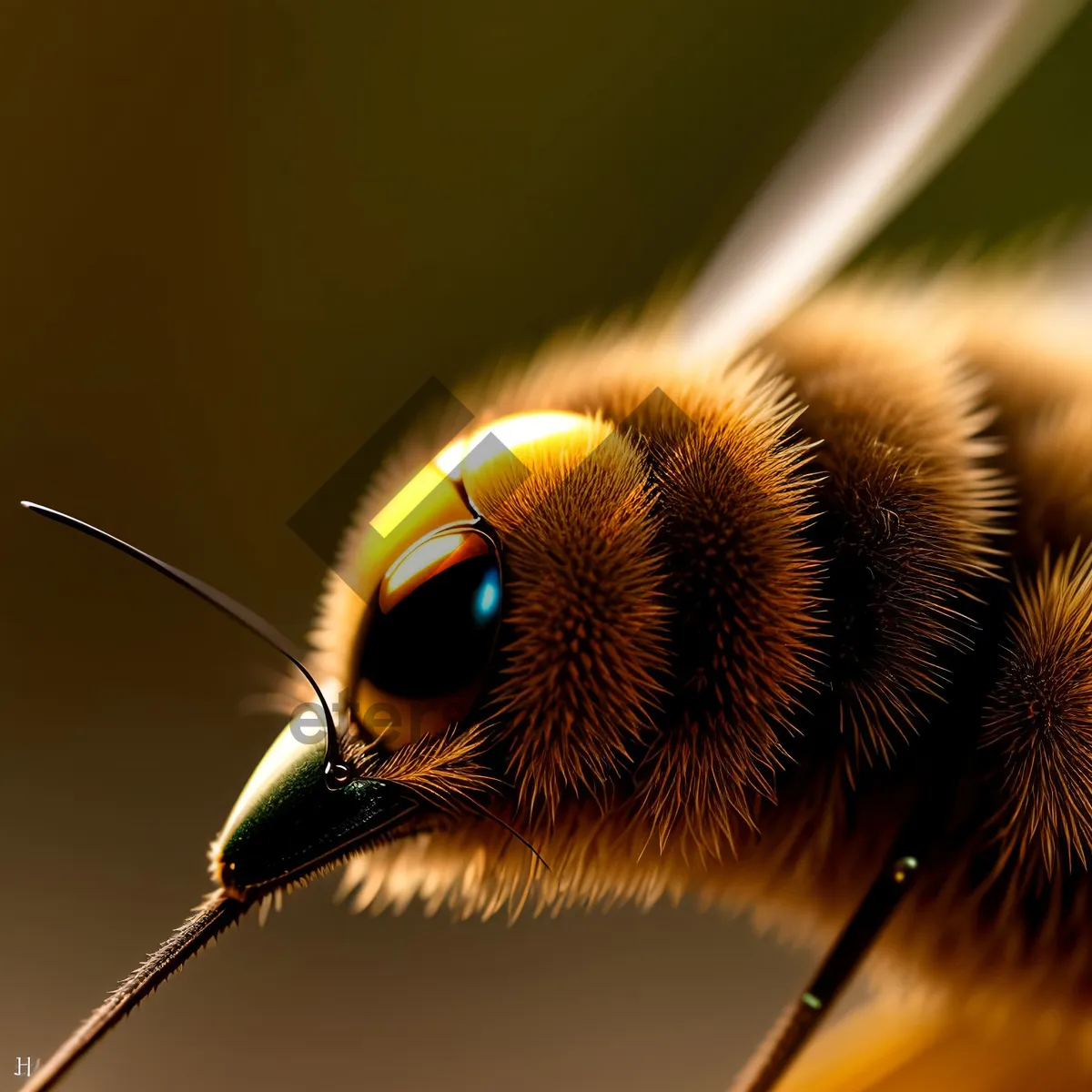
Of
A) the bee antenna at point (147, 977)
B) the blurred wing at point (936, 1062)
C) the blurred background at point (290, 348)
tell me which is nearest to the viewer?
the bee antenna at point (147, 977)

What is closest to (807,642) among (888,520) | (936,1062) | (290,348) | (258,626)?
(888,520)

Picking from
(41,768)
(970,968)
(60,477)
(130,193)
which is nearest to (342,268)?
(130,193)

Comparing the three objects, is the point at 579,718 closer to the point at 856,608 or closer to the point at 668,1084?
the point at 856,608

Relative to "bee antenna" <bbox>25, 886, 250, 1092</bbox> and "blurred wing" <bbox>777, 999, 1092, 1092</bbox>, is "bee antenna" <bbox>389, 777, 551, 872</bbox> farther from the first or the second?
"blurred wing" <bbox>777, 999, 1092, 1092</bbox>

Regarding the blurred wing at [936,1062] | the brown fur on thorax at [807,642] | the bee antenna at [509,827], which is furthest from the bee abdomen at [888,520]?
the blurred wing at [936,1062]

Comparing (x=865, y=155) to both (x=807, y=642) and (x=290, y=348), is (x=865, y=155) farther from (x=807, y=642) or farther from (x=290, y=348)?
(x=290, y=348)

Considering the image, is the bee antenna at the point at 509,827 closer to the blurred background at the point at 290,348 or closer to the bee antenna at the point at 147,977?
the bee antenna at the point at 147,977

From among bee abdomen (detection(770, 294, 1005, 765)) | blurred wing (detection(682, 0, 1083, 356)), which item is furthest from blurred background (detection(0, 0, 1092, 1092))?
bee abdomen (detection(770, 294, 1005, 765))

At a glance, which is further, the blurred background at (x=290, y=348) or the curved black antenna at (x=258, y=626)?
the blurred background at (x=290, y=348)
